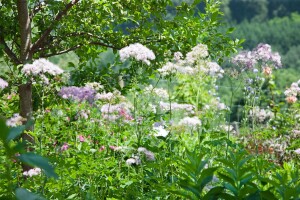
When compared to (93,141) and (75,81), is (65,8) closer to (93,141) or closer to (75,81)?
(75,81)

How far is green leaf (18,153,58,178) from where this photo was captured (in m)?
0.77

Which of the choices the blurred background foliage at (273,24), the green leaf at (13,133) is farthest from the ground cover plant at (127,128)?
the blurred background foliage at (273,24)

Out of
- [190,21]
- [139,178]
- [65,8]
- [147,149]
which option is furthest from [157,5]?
[139,178]

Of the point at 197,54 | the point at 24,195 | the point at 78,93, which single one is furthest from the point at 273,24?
the point at 24,195

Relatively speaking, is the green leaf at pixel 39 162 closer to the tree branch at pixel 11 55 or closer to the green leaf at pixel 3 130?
the green leaf at pixel 3 130

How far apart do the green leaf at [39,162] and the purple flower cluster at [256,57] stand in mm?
3215

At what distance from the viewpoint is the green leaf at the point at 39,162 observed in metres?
0.77

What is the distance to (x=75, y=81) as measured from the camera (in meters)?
4.54

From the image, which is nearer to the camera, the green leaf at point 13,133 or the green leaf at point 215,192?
the green leaf at point 13,133

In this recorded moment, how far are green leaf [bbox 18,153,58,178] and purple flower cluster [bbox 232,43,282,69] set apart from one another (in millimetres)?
3215

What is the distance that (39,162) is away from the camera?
0.78 meters

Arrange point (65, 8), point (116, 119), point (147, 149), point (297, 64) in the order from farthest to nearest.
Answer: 1. point (297, 64)
2. point (65, 8)
3. point (116, 119)
4. point (147, 149)

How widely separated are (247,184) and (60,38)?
10.7ft

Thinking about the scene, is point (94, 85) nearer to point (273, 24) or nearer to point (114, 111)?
point (114, 111)
